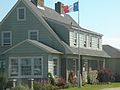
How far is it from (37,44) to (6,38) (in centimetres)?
650

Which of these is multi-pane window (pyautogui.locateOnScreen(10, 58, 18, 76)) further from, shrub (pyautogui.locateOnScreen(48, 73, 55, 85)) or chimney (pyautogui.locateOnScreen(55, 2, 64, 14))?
chimney (pyautogui.locateOnScreen(55, 2, 64, 14))

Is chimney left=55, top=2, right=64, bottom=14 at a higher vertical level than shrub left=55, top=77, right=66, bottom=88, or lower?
higher

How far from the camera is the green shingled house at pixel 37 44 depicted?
1566 inches

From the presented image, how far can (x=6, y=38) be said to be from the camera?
148ft

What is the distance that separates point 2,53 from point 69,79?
7.77 meters

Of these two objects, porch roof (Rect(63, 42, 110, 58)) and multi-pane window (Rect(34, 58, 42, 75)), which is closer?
multi-pane window (Rect(34, 58, 42, 75))

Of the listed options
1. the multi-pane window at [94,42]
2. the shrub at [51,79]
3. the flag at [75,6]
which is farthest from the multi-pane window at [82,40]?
the shrub at [51,79]

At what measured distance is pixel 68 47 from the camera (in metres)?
42.8

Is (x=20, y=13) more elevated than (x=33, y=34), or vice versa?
(x=20, y=13)

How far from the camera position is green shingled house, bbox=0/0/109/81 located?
3978 centimetres

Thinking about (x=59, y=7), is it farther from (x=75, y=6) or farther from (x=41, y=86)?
(x=41, y=86)

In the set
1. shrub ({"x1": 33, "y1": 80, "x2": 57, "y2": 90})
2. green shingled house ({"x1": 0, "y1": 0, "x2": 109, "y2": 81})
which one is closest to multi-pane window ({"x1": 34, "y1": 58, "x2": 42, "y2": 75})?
green shingled house ({"x1": 0, "y1": 0, "x2": 109, "y2": 81})

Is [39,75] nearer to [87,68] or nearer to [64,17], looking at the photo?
[87,68]

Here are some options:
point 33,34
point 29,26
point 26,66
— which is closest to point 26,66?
point 26,66
